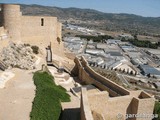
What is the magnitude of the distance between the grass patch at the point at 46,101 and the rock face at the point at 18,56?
3543 millimetres

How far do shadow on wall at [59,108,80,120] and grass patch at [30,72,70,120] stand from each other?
37 cm

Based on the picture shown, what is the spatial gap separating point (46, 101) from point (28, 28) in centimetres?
1324

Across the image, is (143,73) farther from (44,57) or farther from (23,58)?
(23,58)

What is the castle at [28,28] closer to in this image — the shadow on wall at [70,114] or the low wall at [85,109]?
the shadow on wall at [70,114]

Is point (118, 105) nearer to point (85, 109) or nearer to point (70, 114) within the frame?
point (70, 114)

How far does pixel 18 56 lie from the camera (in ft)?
76.6

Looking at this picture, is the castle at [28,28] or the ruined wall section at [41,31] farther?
the ruined wall section at [41,31]

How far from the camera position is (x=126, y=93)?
17.4 metres

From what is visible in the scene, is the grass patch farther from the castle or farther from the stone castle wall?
the castle

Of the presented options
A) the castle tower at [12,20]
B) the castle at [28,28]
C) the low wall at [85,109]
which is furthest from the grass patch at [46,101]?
the castle at [28,28]

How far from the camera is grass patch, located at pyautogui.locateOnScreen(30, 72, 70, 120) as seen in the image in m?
13.7

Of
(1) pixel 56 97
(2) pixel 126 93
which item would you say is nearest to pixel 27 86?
(1) pixel 56 97

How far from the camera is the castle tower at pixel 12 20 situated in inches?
952

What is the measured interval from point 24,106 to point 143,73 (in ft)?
150
